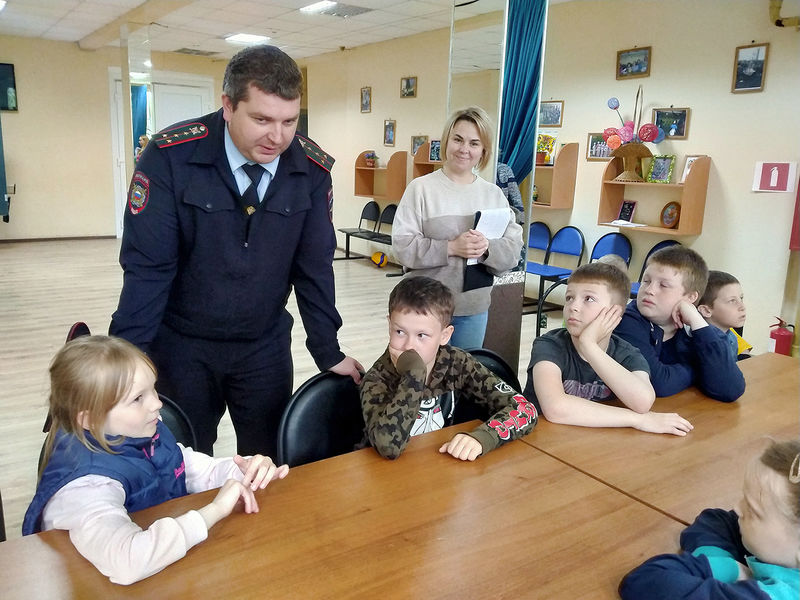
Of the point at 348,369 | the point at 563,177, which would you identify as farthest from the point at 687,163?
the point at 348,369

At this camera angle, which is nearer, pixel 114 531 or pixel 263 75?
pixel 114 531

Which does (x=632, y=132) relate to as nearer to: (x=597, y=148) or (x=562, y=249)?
(x=597, y=148)

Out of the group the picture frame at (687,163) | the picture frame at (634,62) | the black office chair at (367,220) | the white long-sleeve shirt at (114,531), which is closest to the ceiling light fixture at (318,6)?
the black office chair at (367,220)

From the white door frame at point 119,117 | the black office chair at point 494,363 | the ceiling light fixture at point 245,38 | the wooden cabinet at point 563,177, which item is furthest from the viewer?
the white door frame at point 119,117

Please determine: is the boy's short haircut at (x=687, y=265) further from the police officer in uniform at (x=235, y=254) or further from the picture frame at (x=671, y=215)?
the picture frame at (x=671, y=215)

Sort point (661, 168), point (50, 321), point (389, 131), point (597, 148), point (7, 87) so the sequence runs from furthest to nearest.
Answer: point (7, 87) → point (389, 131) → point (597, 148) → point (50, 321) → point (661, 168)

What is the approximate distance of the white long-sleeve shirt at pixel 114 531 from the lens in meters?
0.91

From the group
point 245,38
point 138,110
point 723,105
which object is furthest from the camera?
point 138,110

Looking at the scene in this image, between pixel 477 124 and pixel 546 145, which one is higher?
pixel 546 145

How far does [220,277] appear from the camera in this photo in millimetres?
1646

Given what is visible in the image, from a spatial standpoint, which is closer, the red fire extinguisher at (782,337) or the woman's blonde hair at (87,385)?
the woman's blonde hair at (87,385)

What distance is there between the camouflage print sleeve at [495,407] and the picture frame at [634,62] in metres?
4.13

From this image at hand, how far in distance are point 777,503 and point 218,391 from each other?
1.40 m

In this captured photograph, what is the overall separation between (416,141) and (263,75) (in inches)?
248
